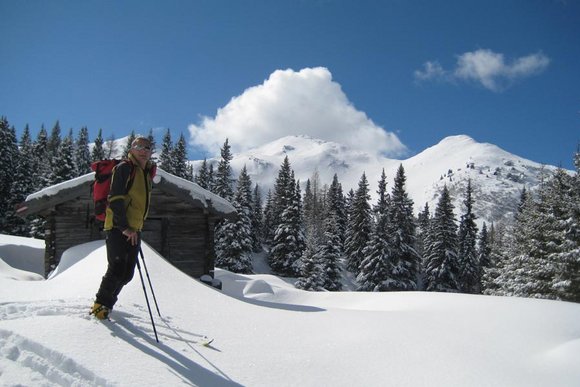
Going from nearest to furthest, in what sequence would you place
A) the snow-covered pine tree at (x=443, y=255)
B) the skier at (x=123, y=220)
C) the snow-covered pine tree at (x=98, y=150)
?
the skier at (x=123, y=220)
the snow-covered pine tree at (x=443, y=255)
the snow-covered pine tree at (x=98, y=150)

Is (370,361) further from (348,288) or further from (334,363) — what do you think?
(348,288)

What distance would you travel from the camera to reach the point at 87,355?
343 centimetres

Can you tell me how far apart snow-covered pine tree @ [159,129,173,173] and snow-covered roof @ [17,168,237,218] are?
3494cm

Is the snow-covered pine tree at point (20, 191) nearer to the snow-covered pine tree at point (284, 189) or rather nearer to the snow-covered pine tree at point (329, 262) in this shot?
the snow-covered pine tree at point (284, 189)

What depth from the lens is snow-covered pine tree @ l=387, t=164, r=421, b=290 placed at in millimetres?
35906

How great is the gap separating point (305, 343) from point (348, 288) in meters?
43.6

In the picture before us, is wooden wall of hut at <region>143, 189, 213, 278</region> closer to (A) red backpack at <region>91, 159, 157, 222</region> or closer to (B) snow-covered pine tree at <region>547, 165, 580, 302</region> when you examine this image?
(A) red backpack at <region>91, 159, 157, 222</region>

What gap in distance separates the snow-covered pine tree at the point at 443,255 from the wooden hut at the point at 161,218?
29.9 meters

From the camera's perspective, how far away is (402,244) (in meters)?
37.2

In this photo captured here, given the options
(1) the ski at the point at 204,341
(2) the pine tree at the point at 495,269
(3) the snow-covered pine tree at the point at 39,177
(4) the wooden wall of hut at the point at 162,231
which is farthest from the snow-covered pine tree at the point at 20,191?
(1) the ski at the point at 204,341

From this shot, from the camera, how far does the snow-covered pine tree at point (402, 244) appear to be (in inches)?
1414

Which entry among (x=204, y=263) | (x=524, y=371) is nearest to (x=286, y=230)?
(x=204, y=263)

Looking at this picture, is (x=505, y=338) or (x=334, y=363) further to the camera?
(x=505, y=338)

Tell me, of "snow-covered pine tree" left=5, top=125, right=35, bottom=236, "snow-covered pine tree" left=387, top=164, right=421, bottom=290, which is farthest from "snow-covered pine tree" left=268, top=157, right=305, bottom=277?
"snow-covered pine tree" left=5, top=125, right=35, bottom=236
